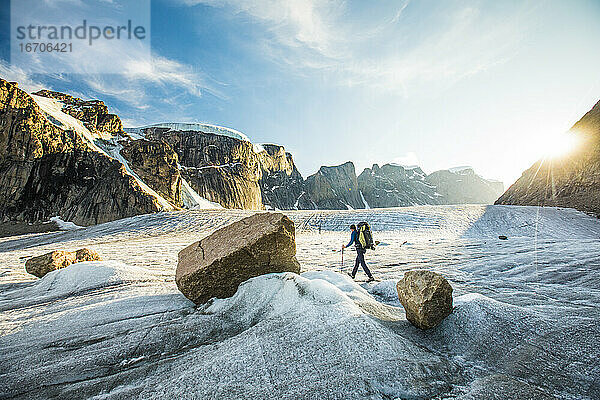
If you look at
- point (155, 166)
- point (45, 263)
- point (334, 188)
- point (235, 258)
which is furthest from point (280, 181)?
point (235, 258)

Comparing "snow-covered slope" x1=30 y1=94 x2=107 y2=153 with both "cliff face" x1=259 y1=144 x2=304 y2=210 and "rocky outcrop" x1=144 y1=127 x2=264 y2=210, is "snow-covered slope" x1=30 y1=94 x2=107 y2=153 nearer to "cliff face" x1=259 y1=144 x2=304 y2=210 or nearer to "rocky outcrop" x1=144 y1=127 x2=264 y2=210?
"rocky outcrop" x1=144 y1=127 x2=264 y2=210

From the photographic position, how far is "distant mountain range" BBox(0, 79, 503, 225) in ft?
128

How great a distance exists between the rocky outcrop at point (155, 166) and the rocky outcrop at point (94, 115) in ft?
21.3

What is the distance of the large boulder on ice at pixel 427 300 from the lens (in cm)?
293

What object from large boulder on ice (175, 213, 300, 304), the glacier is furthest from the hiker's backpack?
large boulder on ice (175, 213, 300, 304)

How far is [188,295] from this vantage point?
3895mm

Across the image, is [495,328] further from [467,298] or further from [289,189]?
[289,189]

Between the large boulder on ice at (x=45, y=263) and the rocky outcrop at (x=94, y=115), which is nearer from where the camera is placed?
the large boulder on ice at (x=45, y=263)

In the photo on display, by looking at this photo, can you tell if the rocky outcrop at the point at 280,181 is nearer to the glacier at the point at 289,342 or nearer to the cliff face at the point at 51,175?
the cliff face at the point at 51,175

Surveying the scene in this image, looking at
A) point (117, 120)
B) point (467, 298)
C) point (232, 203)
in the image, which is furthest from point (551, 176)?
point (117, 120)

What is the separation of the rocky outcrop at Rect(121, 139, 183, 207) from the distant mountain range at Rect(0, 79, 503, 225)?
18 cm

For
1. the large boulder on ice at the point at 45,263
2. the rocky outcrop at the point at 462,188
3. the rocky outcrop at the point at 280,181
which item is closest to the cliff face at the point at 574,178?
the large boulder on ice at the point at 45,263

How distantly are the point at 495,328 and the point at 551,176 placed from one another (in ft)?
130

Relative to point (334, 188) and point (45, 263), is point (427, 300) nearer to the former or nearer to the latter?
point (45, 263)
